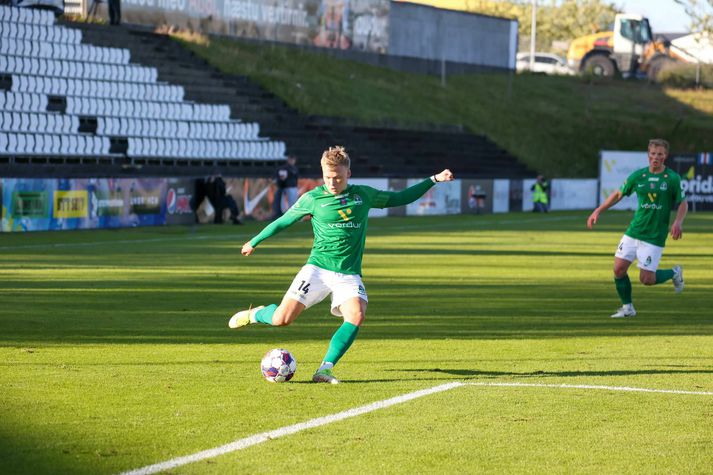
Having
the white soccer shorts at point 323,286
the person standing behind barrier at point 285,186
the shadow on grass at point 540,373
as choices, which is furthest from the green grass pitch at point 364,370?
the person standing behind barrier at point 285,186

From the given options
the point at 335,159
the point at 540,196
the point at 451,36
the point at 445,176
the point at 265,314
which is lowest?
the point at 540,196

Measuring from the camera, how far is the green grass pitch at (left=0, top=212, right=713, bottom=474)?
7.60 m

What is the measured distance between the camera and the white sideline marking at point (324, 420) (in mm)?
7120

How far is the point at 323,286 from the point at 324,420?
200cm

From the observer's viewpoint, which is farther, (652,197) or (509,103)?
(509,103)

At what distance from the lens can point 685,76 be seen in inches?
3297

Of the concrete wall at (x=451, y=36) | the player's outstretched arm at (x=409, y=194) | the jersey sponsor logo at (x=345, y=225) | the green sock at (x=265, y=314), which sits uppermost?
the concrete wall at (x=451, y=36)

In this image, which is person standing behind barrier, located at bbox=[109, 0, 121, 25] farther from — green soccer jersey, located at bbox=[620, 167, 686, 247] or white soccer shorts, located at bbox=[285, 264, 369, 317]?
white soccer shorts, located at bbox=[285, 264, 369, 317]

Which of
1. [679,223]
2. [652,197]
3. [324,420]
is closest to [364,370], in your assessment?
[324,420]

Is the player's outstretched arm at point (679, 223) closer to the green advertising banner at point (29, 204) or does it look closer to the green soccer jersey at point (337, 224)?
the green soccer jersey at point (337, 224)

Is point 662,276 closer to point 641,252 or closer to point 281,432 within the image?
point 641,252

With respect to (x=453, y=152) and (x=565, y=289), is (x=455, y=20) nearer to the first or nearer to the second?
(x=453, y=152)

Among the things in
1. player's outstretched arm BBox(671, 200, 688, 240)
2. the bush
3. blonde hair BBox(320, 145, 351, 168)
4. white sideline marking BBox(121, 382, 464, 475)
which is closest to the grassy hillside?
the bush

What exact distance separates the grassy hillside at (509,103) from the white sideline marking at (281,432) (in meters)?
43.9
